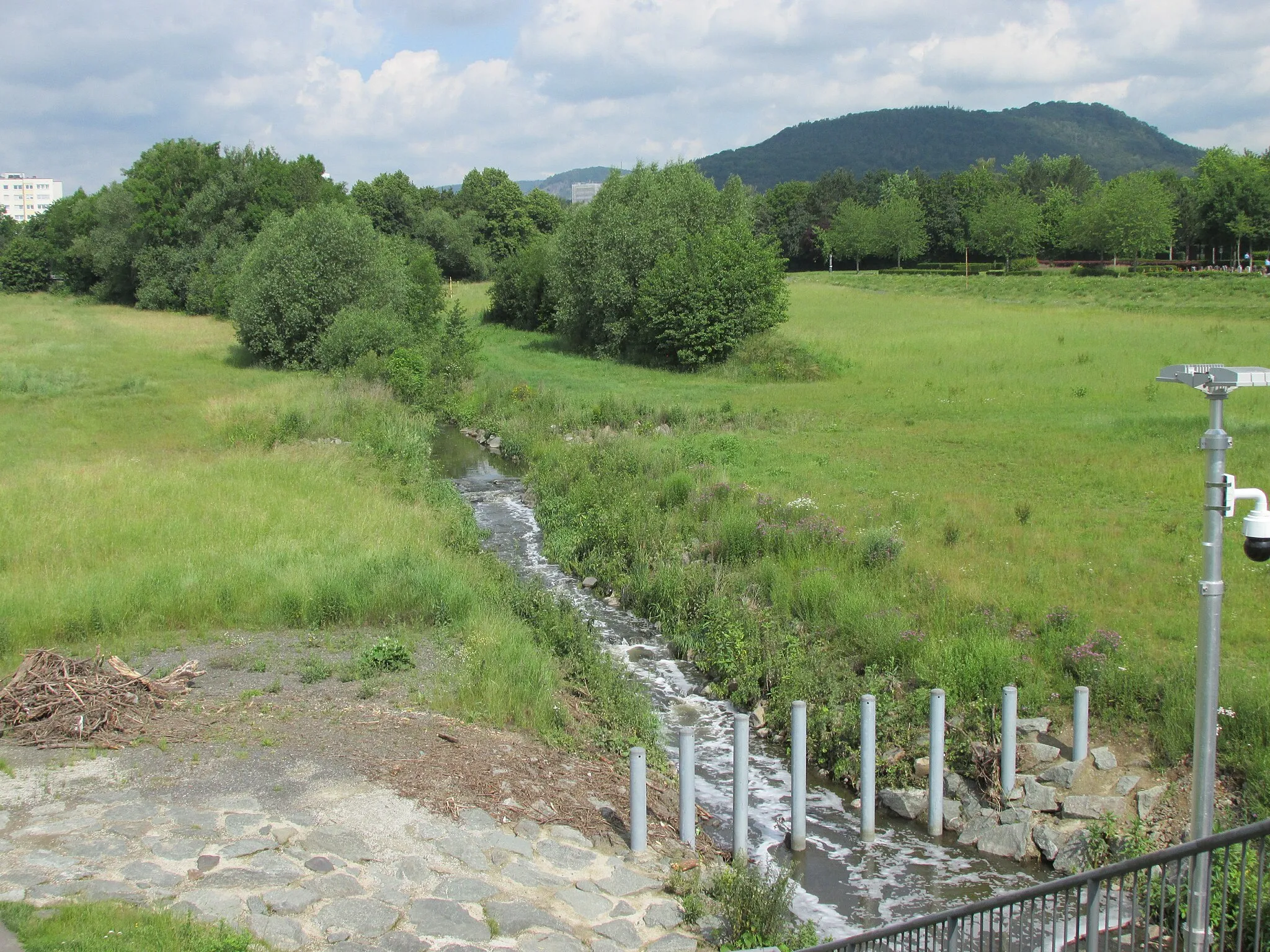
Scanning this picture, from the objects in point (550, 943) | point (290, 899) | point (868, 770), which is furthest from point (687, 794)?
point (290, 899)

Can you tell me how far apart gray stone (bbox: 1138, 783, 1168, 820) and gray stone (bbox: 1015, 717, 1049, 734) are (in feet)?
4.40

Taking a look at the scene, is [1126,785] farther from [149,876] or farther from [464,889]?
[149,876]

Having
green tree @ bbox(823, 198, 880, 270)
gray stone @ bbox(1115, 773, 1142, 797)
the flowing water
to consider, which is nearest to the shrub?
green tree @ bbox(823, 198, 880, 270)

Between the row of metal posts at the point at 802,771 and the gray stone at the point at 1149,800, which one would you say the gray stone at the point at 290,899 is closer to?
the row of metal posts at the point at 802,771

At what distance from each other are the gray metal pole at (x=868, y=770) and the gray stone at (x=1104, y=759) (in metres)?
2.42

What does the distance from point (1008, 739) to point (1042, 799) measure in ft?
2.17

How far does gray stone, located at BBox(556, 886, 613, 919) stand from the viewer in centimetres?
836

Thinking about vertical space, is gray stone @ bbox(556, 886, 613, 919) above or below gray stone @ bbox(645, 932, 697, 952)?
above

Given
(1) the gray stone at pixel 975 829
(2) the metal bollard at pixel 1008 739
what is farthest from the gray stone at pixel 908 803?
(2) the metal bollard at pixel 1008 739

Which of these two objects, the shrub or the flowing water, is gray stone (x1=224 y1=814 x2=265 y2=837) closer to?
the flowing water

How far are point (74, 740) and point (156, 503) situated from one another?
1077 centimetres

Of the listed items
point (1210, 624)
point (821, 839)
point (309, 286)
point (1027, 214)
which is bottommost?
point (821, 839)

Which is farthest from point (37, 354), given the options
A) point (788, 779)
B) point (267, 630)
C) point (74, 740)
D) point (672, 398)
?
point (788, 779)

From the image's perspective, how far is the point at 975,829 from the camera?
10.7 meters
